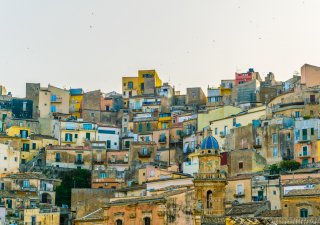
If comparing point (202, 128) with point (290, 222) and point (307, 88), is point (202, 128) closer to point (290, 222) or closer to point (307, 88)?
point (307, 88)

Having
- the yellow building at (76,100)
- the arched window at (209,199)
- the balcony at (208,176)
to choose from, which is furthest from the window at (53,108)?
the arched window at (209,199)

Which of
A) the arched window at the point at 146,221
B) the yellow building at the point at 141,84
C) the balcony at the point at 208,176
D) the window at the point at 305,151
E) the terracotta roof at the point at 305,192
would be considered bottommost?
the arched window at the point at 146,221

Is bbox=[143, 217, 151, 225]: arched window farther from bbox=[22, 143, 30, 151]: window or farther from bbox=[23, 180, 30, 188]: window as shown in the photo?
bbox=[22, 143, 30, 151]: window

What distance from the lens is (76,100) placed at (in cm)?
10369

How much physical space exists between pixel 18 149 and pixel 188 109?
83.3ft

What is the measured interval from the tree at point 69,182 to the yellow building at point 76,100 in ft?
74.7

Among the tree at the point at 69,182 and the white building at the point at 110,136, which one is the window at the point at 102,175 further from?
the white building at the point at 110,136

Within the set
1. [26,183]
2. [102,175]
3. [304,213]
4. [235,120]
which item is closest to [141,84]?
[102,175]

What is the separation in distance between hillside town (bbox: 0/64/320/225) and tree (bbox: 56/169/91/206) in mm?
116

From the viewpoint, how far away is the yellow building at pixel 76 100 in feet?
336

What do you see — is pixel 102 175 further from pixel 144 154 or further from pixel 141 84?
pixel 141 84

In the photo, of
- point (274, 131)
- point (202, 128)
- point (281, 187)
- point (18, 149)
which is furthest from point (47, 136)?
point (281, 187)

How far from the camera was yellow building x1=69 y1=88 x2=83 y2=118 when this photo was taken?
102m

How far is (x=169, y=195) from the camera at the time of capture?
1662 inches
